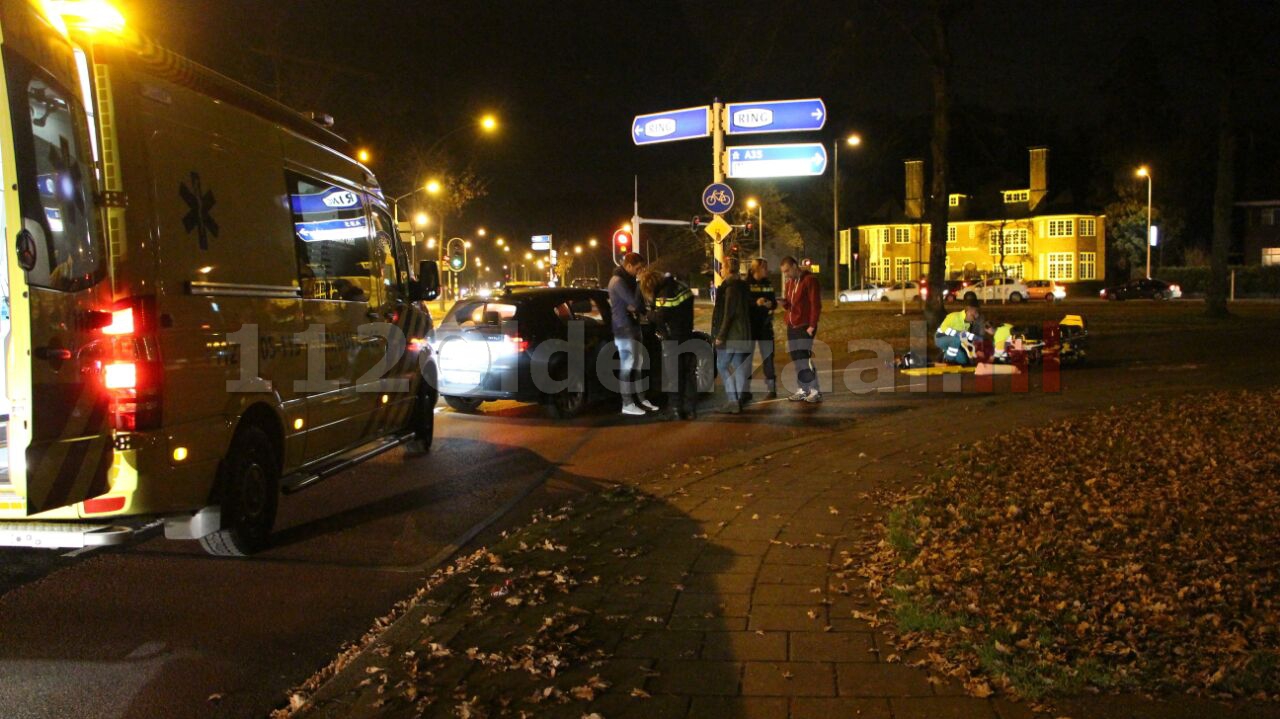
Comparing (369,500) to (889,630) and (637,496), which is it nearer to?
(637,496)

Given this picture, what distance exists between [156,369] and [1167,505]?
5696 millimetres

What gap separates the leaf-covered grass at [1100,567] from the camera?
13.8 ft

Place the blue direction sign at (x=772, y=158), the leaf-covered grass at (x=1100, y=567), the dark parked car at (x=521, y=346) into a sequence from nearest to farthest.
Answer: the leaf-covered grass at (x=1100, y=567), the dark parked car at (x=521, y=346), the blue direction sign at (x=772, y=158)

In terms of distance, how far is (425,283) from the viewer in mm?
10117

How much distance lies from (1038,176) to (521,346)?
76.7 m

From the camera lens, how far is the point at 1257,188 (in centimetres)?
7456

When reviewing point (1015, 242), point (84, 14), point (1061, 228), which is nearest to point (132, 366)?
point (84, 14)

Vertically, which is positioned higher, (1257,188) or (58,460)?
(1257,188)

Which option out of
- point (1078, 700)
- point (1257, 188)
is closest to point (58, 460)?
point (1078, 700)

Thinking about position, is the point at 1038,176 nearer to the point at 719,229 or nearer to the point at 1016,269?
the point at 1016,269

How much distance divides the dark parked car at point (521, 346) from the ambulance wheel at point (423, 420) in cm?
181

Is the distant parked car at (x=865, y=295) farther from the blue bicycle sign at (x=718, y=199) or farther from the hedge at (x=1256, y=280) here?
the blue bicycle sign at (x=718, y=199)

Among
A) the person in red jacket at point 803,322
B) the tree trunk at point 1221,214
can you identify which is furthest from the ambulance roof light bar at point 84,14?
the tree trunk at point 1221,214

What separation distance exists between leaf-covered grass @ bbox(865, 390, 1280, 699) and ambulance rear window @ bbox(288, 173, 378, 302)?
4.27 metres
